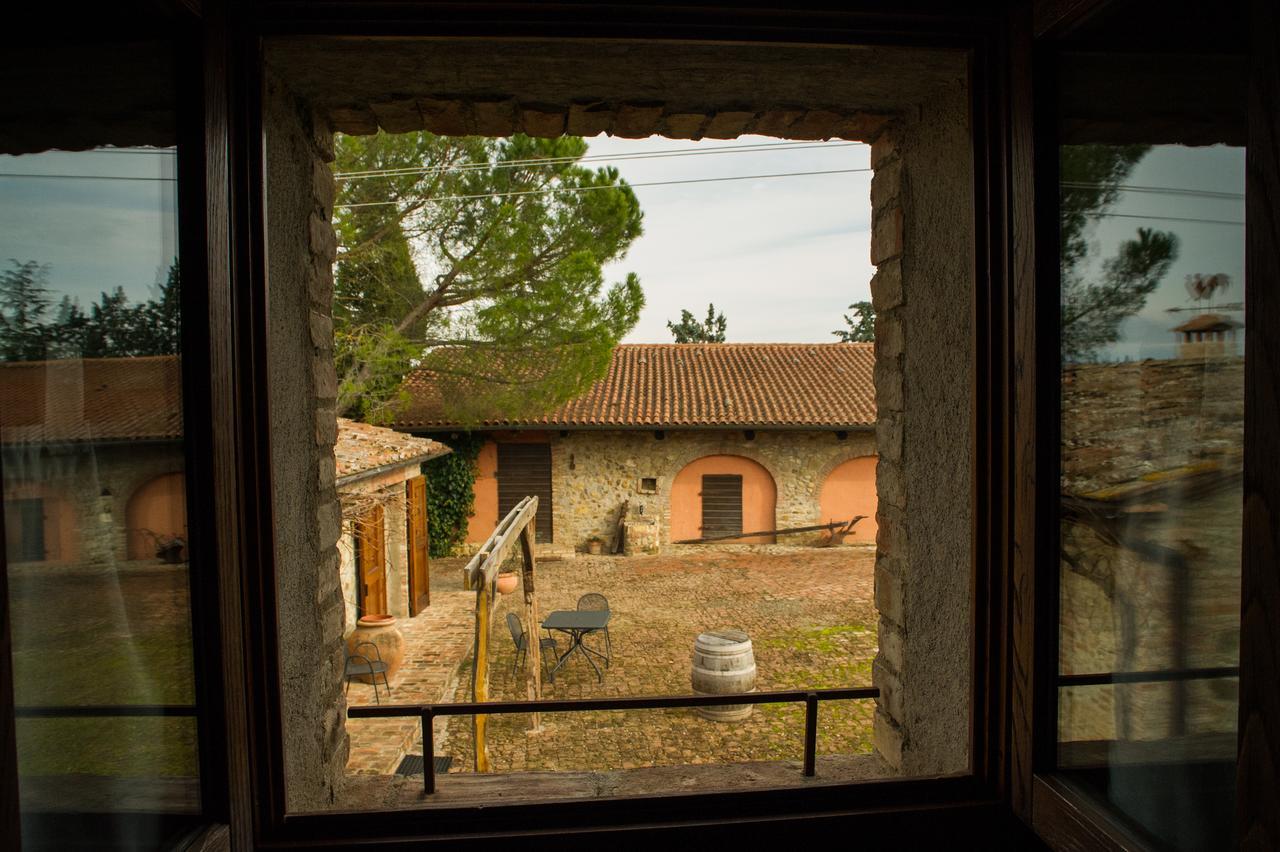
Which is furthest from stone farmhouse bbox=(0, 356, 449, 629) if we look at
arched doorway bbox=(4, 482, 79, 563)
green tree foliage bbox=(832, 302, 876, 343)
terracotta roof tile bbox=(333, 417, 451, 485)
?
green tree foliage bbox=(832, 302, 876, 343)

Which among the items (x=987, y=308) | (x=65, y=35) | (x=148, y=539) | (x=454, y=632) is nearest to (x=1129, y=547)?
(x=987, y=308)

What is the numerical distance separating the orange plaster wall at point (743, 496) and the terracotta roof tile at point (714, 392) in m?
0.83

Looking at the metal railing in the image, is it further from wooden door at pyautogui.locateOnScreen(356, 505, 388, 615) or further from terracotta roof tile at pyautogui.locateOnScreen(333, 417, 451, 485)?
wooden door at pyautogui.locateOnScreen(356, 505, 388, 615)

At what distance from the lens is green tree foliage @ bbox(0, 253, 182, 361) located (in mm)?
844

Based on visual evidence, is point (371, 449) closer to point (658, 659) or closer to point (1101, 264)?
point (658, 659)

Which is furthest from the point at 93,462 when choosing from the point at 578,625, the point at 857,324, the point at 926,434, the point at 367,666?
the point at 857,324

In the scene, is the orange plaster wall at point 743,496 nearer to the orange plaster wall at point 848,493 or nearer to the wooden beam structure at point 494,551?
the orange plaster wall at point 848,493

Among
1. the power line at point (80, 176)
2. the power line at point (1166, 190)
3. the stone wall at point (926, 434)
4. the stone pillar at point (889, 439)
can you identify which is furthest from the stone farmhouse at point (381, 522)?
the power line at point (1166, 190)

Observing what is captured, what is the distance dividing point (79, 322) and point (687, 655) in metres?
7.11

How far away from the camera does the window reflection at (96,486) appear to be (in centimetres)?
86

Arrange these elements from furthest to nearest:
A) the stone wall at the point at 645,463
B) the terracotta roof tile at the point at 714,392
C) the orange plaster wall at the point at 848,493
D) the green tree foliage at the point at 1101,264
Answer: the orange plaster wall at the point at 848,493
the stone wall at the point at 645,463
the terracotta roof tile at the point at 714,392
the green tree foliage at the point at 1101,264

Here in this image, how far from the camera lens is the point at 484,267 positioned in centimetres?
1002

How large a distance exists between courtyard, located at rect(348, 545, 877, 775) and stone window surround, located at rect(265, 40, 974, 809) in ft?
6.31

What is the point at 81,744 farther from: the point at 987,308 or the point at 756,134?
the point at 756,134
